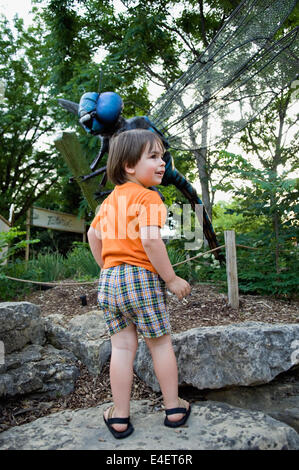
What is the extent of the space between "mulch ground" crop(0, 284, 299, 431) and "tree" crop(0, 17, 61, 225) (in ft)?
23.4

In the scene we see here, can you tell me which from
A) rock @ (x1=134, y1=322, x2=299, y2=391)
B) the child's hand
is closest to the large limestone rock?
rock @ (x1=134, y1=322, x2=299, y2=391)

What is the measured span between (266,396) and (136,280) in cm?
119

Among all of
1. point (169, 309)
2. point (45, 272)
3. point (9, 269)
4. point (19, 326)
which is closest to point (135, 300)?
point (19, 326)

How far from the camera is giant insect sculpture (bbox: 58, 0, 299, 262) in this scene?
2.81m

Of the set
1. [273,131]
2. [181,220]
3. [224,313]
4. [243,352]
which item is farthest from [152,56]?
[243,352]

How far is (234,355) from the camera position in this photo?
2055 mm

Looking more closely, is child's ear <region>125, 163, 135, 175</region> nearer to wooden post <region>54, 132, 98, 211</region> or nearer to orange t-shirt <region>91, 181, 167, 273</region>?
orange t-shirt <region>91, 181, 167, 273</region>

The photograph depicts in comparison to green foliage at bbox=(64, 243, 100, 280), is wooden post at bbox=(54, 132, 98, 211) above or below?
above

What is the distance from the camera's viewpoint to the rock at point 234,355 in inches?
79.3

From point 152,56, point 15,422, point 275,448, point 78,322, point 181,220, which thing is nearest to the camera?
point 275,448

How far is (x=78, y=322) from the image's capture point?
3055mm

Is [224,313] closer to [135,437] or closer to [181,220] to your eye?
[135,437]

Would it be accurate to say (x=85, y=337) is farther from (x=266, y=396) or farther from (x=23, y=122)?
(x=23, y=122)

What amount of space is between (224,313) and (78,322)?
1280 mm
